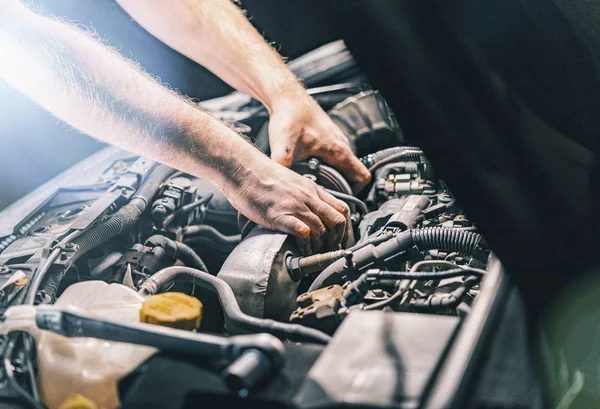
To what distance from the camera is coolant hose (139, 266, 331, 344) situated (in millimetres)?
1053

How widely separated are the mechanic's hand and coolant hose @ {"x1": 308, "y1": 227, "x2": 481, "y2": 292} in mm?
533

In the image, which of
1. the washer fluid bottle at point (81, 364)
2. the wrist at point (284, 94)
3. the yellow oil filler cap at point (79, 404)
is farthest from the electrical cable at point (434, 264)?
the wrist at point (284, 94)

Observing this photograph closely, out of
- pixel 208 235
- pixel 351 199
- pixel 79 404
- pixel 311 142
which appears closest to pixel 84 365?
pixel 79 404

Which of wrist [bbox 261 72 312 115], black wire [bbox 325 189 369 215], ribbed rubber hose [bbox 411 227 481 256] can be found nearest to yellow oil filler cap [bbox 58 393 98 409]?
ribbed rubber hose [bbox 411 227 481 256]

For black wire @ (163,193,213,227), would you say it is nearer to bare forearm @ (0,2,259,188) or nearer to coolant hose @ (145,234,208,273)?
coolant hose @ (145,234,208,273)

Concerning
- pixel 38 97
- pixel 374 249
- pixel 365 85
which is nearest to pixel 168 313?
pixel 374 249

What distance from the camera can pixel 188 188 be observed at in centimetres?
177

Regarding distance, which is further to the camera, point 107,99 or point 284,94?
point 284,94

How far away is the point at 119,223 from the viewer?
1505 millimetres

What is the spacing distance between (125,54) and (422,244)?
2354 mm

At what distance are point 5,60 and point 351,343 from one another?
0.99m

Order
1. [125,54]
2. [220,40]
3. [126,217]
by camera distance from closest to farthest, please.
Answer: [126,217] < [220,40] < [125,54]

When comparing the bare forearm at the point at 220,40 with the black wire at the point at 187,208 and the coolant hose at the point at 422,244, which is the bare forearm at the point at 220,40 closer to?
the black wire at the point at 187,208

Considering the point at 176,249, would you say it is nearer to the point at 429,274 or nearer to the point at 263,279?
the point at 263,279
